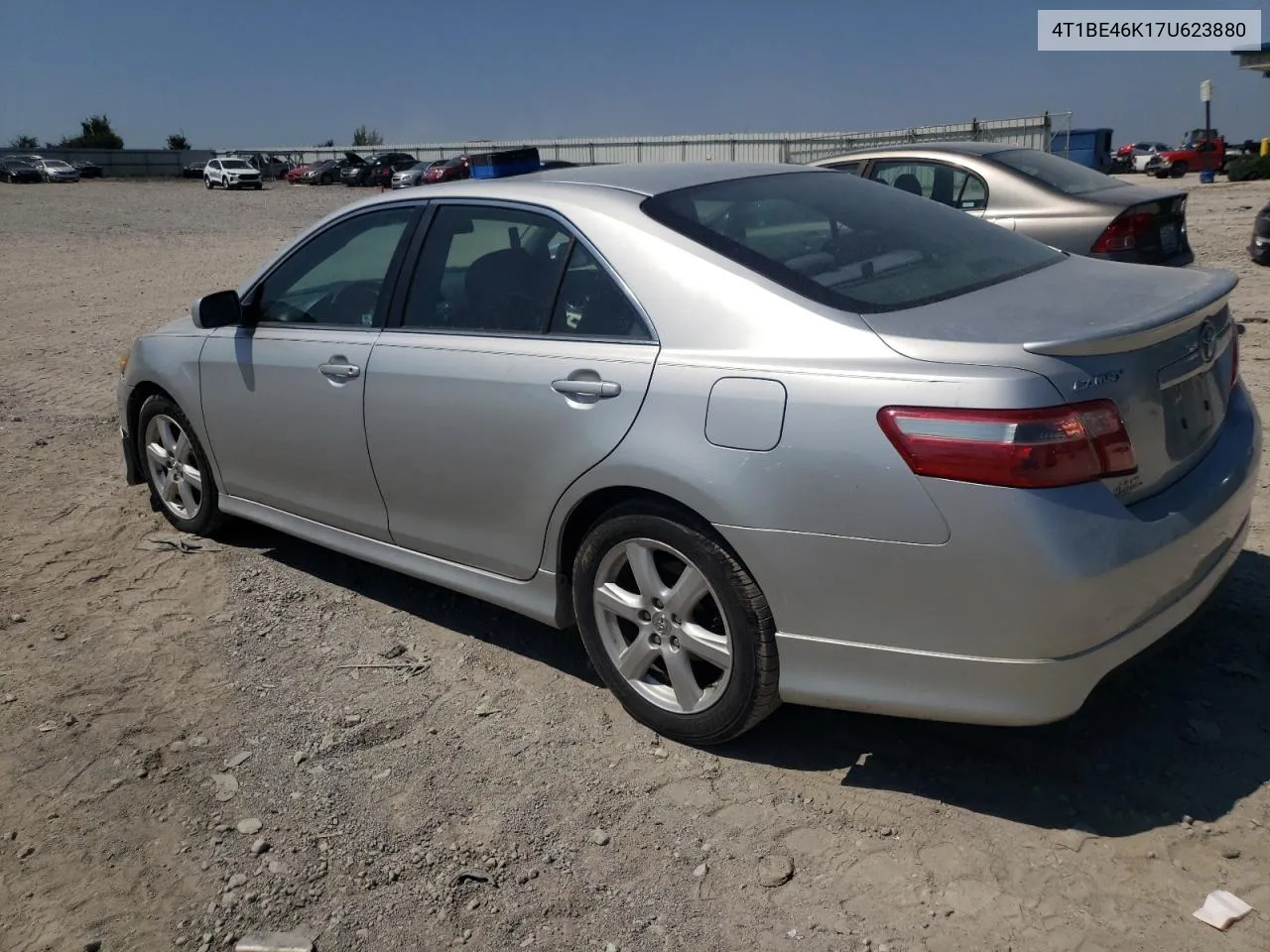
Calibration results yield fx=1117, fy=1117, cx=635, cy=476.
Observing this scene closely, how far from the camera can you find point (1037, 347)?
2.62 meters

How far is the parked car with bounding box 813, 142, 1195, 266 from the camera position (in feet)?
25.2

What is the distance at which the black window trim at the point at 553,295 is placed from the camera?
330 centimetres

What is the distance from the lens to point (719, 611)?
313 cm

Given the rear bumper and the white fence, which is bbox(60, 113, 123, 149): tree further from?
the rear bumper

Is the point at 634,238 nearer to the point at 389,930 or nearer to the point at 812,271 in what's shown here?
the point at 812,271

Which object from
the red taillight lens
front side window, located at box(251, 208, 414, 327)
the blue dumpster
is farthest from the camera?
the blue dumpster

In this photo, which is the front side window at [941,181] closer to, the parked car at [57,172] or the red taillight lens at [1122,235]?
the red taillight lens at [1122,235]

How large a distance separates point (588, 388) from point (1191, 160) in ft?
144

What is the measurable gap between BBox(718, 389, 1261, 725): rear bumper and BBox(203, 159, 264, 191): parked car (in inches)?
2121

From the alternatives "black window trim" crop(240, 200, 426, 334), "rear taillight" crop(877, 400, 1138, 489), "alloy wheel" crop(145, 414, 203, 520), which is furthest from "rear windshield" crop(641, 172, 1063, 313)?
"alloy wheel" crop(145, 414, 203, 520)

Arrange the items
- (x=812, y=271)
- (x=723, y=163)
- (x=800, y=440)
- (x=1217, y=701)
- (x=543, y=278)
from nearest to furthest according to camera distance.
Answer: (x=800, y=440) < (x=812, y=271) < (x=1217, y=701) < (x=543, y=278) < (x=723, y=163)

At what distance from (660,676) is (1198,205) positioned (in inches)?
932

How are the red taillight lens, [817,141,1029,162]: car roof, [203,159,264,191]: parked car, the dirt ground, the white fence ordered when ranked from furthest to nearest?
[203,159,264,191]: parked car < the white fence < [817,141,1029,162]: car roof < the red taillight lens < the dirt ground

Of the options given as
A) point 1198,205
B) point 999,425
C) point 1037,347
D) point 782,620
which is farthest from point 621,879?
point 1198,205
